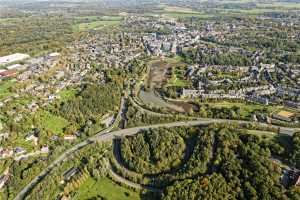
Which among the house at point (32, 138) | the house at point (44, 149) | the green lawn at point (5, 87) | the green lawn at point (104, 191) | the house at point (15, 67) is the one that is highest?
the house at point (15, 67)

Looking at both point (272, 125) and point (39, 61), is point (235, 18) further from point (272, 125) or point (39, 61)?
point (272, 125)

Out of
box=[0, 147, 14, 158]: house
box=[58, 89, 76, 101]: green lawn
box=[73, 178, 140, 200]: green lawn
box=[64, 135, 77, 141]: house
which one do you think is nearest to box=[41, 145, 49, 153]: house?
box=[64, 135, 77, 141]: house

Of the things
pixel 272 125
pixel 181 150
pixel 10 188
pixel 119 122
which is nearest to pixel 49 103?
pixel 119 122

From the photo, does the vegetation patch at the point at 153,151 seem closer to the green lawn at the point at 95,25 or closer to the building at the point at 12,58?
the building at the point at 12,58

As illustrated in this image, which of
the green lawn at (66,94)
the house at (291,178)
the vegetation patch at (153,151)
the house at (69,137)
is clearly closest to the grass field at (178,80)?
the green lawn at (66,94)

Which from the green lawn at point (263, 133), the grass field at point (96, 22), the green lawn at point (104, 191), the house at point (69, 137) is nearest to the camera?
the green lawn at point (104, 191)

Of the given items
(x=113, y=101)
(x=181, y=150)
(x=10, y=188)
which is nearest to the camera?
(x=10, y=188)
